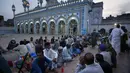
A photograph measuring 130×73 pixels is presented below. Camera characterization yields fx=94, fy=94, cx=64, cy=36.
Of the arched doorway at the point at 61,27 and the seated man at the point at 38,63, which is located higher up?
the arched doorway at the point at 61,27

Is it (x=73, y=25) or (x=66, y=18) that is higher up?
(x=66, y=18)

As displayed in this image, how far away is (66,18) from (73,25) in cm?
248

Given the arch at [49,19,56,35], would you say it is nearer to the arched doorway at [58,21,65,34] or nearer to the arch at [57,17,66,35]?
the arch at [57,17,66,35]

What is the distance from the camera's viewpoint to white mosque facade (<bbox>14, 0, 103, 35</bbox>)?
2028 cm

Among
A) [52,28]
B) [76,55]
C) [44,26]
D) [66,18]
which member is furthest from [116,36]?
[44,26]

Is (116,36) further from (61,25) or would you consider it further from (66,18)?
(61,25)

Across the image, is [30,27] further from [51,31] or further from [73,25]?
[73,25]

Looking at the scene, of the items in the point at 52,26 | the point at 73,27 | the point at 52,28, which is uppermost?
the point at 52,26

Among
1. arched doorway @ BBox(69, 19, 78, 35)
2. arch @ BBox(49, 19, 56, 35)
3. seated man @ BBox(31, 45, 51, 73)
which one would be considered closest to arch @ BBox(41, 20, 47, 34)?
arch @ BBox(49, 19, 56, 35)

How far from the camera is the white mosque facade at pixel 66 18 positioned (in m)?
20.3

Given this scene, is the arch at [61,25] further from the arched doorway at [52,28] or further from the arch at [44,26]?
the arch at [44,26]

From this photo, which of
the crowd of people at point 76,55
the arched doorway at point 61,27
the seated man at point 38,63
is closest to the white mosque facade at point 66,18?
the arched doorway at point 61,27

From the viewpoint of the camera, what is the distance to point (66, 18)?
2270cm

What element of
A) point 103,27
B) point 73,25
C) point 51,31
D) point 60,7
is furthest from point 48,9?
point 103,27
